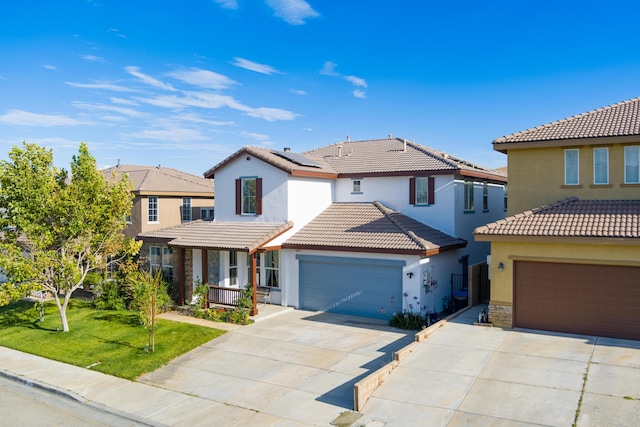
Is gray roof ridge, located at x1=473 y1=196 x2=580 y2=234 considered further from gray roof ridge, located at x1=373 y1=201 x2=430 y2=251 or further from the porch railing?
the porch railing

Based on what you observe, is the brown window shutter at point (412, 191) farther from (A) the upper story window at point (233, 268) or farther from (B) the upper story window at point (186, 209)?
(B) the upper story window at point (186, 209)

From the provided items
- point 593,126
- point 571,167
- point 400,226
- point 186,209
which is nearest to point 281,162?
point 400,226

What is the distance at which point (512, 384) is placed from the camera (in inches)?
473

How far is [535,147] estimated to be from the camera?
59.6 ft

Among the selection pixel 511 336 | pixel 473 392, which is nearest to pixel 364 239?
pixel 511 336

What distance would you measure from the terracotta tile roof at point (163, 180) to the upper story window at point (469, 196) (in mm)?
14276

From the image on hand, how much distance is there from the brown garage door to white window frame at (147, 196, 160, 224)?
1812 centimetres

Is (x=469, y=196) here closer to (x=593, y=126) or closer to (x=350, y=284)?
(x=593, y=126)

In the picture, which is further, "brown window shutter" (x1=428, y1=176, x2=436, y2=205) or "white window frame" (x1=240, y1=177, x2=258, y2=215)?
"white window frame" (x1=240, y1=177, x2=258, y2=215)

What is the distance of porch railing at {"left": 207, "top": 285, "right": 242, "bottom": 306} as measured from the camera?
20578 mm

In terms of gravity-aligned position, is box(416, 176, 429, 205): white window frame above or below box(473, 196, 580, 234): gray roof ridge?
above

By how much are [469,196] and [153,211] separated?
51.5 ft

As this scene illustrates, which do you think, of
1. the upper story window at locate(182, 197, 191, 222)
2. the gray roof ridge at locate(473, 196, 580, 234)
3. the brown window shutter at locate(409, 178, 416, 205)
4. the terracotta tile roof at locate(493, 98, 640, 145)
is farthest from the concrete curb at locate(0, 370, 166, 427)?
the brown window shutter at locate(409, 178, 416, 205)

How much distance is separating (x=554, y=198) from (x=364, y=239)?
6858 millimetres
